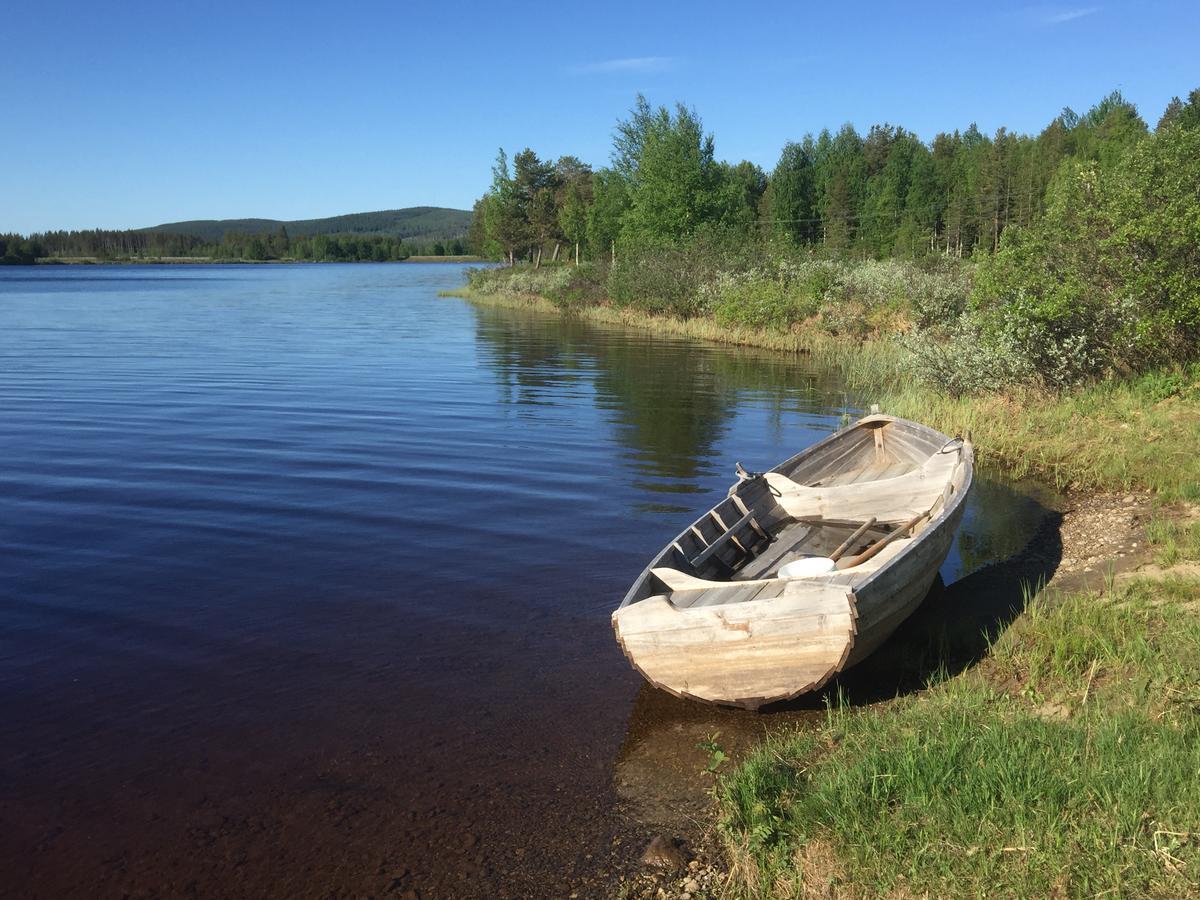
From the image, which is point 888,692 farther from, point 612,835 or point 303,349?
point 303,349

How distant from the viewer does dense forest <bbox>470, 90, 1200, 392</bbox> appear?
14422 mm

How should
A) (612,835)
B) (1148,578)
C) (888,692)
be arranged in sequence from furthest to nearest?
(1148,578) < (888,692) < (612,835)

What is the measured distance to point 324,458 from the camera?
14641 mm

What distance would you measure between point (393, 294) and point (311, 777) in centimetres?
7333

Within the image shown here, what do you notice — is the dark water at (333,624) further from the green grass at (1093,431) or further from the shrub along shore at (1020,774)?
the green grass at (1093,431)

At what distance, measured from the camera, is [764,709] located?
6.55 m

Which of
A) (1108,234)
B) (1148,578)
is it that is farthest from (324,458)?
(1108,234)

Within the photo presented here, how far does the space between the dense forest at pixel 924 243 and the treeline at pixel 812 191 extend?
0.18 m

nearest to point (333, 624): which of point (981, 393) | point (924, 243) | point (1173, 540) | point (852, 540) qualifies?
point (852, 540)

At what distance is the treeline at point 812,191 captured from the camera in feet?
165

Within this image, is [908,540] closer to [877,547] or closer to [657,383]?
[877,547]

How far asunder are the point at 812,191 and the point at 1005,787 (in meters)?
104

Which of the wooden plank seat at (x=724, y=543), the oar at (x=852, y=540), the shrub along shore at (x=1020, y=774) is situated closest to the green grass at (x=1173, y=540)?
the shrub along shore at (x=1020, y=774)

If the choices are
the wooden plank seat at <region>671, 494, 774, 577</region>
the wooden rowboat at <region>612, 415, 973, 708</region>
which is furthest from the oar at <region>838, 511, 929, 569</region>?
the wooden plank seat at <region>671, 494, 774, 577</region>
